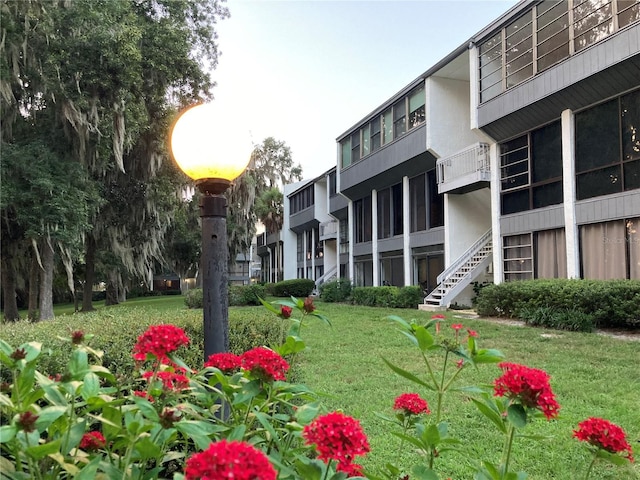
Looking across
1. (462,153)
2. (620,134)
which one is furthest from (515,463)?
(462,153)

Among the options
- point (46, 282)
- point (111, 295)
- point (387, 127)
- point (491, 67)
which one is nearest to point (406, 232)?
point (387, 127)

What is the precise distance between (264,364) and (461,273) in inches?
566

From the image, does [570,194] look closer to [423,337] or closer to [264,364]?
[423,337]

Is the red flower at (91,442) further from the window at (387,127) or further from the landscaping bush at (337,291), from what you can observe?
the landscaping bush at (337,291)

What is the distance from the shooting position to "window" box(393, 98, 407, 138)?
17750 mm

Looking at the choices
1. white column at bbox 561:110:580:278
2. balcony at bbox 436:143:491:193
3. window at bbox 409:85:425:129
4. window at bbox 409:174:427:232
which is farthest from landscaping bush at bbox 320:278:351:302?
white column at bbox 561:110:580:278

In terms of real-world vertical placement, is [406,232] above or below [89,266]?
above

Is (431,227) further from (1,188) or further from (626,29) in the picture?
(1,188)

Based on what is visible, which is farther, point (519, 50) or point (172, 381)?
point (519, 50)

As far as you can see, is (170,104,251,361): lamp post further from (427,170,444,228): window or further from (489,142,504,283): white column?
(427,170,444,228): window

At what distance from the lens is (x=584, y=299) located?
9555 mm

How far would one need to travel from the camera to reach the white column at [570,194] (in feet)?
36.5

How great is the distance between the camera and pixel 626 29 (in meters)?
9.51

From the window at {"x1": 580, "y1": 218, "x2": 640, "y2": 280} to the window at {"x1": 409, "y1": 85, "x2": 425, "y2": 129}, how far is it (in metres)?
7.43
